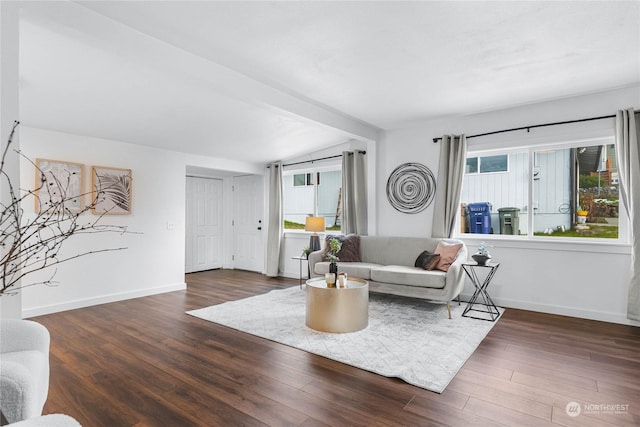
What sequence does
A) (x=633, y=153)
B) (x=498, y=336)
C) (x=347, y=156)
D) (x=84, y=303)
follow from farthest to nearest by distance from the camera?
(x=347, y=156), (x=84, y=303), (x=633, y=153), (x=498, y=336)

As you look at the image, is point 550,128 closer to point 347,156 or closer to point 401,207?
point 401,207

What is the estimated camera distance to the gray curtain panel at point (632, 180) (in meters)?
3.57

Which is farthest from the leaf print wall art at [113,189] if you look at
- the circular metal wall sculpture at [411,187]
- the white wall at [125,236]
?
the circular metal wall sculpture at [411,187]

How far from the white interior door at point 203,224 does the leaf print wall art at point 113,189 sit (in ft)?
6.55

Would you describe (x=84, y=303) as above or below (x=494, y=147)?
below

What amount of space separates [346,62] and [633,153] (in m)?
3.19

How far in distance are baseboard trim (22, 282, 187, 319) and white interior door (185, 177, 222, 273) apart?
1.51 metres

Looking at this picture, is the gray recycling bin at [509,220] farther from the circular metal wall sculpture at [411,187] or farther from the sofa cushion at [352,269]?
the sofa cushion at [352,269]

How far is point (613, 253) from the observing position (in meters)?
3.82

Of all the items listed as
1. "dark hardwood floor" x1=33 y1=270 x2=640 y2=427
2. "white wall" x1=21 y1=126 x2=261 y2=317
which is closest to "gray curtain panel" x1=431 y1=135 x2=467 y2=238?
"dark hardwood floor" x1=33 y1=270 x2=640 y2=427

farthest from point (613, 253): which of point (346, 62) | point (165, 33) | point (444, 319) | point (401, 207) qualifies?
point (165, 33)

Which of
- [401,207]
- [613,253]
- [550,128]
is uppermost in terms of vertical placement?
[550,128]

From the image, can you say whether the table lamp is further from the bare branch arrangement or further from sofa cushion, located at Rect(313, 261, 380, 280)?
the bare branch arrangement

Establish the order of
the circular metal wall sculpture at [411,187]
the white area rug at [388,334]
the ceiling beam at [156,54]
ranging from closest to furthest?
the ceiling beam at [156,54] < the white area rug at [388,334] < the circular metal wall sculpture at [411,187]
